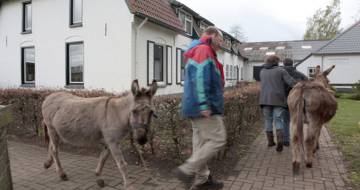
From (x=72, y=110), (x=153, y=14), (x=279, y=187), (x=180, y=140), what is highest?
(x=153, y=14)

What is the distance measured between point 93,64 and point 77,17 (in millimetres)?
2804

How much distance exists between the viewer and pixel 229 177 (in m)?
5.08

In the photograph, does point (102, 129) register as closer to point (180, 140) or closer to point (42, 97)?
point (180, 140)

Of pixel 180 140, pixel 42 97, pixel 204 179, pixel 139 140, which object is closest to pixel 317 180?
pixel 204 179

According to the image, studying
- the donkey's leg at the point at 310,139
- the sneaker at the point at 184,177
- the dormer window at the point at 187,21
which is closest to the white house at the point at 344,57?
the dormer window at the point at 187,21

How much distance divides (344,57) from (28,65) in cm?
2841

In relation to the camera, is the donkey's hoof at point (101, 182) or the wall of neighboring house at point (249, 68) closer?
the donkey's hoof at point (101, 182)

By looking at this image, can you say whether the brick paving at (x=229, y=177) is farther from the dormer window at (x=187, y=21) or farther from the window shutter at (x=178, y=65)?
the dormer window at (x=187, y=21)

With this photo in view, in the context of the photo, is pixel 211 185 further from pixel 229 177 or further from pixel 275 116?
pixel 275 116

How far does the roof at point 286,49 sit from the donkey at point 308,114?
143 ft

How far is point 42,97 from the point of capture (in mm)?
7238

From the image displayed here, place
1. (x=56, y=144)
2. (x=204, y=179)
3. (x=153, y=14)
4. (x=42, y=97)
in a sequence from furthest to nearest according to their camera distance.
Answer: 1. (x=153, y=14)
2. (x=42, y=97)
3. (x=56, y=144)
4. (x=204, y=179)

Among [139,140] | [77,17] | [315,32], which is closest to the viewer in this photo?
[139,140]

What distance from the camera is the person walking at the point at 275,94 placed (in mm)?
6457
